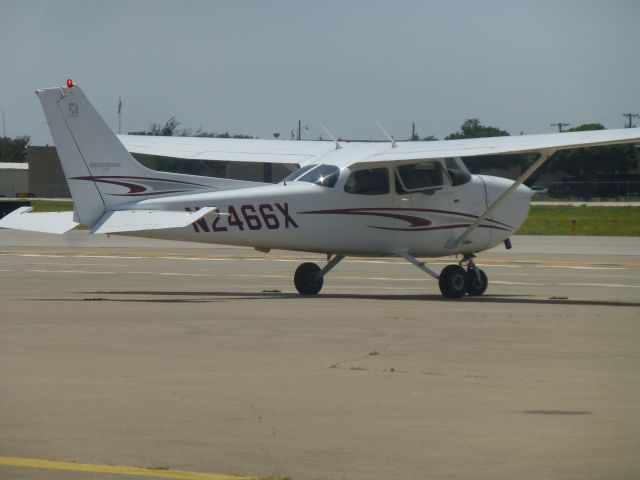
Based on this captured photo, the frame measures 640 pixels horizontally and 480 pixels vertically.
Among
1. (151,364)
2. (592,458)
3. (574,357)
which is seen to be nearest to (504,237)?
(574,357)

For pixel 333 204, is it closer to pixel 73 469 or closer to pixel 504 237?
pixel 504 237

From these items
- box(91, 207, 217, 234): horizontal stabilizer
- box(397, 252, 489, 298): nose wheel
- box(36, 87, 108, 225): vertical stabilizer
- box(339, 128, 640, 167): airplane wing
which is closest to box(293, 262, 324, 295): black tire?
box(397, 252, 489, 298): nose wheel

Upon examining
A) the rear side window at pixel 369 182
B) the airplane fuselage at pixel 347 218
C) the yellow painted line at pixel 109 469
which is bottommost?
the yellow painted line at pixel 109 469

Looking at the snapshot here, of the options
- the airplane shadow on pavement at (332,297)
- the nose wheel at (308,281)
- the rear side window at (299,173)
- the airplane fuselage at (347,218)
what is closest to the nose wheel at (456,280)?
the airplane shadow on pavement at (332,297)

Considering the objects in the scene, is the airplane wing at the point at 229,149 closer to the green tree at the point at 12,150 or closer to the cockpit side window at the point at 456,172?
the cockpit side window at the point at 456,172

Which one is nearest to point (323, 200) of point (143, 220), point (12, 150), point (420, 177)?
point (420, 177)

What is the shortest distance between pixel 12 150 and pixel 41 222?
467 feet

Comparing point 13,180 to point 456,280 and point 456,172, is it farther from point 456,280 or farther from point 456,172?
point 456,280

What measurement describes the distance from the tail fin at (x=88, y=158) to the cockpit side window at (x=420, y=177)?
3959mm

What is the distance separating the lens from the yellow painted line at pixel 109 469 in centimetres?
682

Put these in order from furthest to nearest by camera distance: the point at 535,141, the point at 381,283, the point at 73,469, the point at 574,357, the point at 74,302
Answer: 1. the point at 381,283
2. the point at 535,141
3. the point at 74,302
4. the point at 574,357
5. the point at 73,469

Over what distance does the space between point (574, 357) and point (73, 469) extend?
19.9 feet

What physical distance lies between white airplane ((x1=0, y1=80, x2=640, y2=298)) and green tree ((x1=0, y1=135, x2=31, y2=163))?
13932 centimetres

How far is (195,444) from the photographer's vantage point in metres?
7.65
